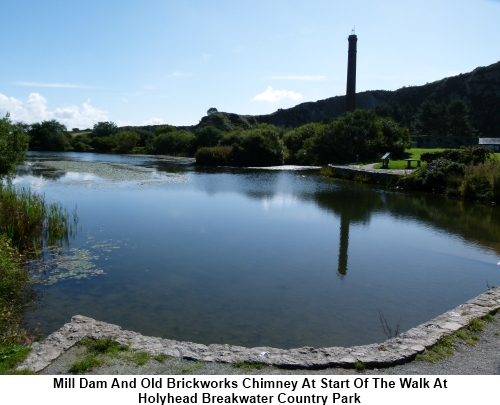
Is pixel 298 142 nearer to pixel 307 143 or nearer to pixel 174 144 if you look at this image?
pixel 307 143

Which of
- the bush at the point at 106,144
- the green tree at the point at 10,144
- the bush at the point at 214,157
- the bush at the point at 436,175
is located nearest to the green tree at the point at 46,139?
the bush at the point at 106,144

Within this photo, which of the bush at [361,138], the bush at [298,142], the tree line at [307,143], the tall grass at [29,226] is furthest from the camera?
the bush at [298,142]

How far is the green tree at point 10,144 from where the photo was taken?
1645 cm

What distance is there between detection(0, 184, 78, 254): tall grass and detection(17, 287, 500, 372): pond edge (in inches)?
213

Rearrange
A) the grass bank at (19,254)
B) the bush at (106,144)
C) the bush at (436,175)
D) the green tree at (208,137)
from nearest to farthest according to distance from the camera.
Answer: the grass bank at (19,254) → the bush at (436,175) → the green tree at (208,137) → the bush at (106,144)

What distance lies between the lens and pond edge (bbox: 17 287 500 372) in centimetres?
477

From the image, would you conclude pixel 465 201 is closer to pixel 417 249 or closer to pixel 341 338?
pixel 417 249

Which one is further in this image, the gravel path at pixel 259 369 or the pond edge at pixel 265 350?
the pond edge at pixel 265 350

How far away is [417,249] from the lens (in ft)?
38.7

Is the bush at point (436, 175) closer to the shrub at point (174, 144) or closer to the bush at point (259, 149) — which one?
the bush at point (259, 149)

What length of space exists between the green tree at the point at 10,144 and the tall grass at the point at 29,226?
5200mm

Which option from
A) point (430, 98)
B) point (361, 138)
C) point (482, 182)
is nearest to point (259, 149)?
point (361, 138)

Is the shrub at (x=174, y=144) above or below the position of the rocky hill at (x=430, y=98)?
below

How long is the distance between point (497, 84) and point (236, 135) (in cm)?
6144
